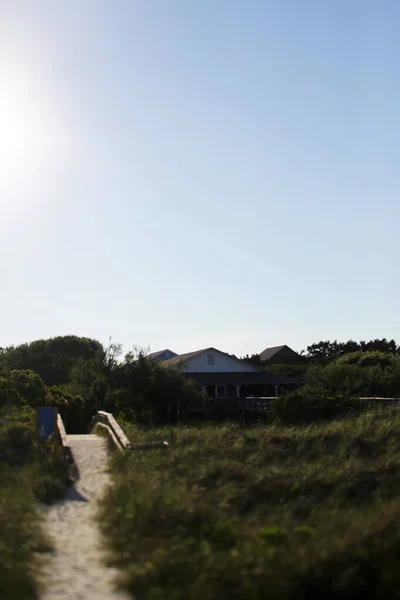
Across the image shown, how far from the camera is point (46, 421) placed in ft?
55.4

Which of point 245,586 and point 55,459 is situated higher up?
point 55,459

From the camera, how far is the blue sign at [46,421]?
658 inches

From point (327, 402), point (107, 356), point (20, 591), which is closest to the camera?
point (20, 591)

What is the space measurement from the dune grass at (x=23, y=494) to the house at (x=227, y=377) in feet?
90.3

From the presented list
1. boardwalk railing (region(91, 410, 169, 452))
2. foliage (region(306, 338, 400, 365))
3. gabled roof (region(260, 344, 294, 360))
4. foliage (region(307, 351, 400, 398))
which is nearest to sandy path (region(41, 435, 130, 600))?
boardwalk railing (region(91, 410, 169, 452))

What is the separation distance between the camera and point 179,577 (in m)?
7.88

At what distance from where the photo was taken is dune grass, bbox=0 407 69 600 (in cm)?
756

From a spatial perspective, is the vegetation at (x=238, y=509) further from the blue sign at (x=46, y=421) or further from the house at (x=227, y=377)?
the house at (x=227, y=377)

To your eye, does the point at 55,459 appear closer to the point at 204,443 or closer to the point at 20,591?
the point at 204,443

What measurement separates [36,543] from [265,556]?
3354mm

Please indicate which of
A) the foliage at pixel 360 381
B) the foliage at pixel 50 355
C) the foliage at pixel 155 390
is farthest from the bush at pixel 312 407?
the foliage at pixel 50 355

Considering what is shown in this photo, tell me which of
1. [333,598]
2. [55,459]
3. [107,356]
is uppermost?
[107,356]

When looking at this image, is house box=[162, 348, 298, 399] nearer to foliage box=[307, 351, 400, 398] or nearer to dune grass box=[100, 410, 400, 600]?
foliage box=[307, 351, 400, 398]

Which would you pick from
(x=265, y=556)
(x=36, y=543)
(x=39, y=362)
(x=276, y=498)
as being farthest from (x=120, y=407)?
(x=39, y=362)
